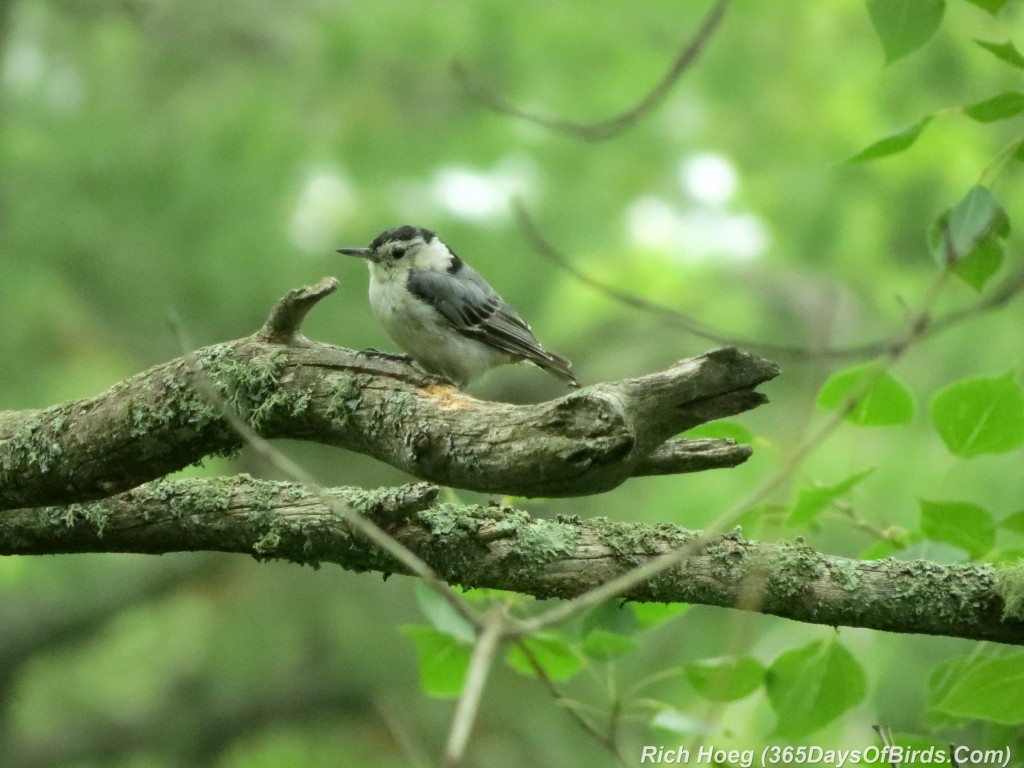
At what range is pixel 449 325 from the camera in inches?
152

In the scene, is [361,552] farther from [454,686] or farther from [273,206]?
[273,206]

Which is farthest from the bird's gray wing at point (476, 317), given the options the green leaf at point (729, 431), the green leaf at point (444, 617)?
the green leaf at point (444, 617)

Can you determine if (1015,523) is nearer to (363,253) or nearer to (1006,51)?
(1006,51)

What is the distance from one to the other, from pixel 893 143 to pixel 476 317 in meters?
1.97

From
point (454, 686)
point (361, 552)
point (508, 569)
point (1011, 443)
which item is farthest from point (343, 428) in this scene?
point (1011, 443)

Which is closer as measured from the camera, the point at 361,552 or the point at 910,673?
the point at 361,552

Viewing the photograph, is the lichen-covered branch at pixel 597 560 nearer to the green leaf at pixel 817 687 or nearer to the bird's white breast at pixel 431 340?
the green leaf at pixel 817 687

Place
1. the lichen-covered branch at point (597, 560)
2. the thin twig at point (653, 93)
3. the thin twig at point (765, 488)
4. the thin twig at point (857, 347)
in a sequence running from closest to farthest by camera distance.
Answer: the thin twig at point (765, 488) < the thin twig at point (857, 347) < the thin twig at point (653, 93) < the lichen-covered branch at point (597, 560)

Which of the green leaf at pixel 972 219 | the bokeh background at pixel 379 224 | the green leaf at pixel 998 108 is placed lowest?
the green leaf at pixel 972 219

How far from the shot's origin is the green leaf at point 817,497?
2254 mm

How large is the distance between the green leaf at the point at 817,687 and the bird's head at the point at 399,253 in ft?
7.08

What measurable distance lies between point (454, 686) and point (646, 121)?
6070 mm

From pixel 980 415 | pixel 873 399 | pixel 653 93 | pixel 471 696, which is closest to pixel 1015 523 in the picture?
pixel 980 415

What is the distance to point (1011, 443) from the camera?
2.39m
